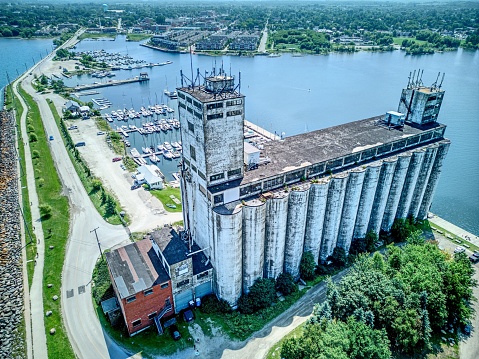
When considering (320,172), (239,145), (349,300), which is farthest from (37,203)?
(349,300)

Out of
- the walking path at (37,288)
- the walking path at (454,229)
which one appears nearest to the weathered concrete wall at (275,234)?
the walking path at (37,288)

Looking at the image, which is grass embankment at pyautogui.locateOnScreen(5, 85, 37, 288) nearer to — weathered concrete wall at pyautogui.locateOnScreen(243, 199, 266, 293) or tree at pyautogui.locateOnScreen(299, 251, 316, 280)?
weathered concrete wall at pyautogui.locateOnScreen(243, 199, 266, 293)

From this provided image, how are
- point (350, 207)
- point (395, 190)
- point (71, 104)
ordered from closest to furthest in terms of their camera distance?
point (350, 207)
point (395, 190)
point (71, 104)

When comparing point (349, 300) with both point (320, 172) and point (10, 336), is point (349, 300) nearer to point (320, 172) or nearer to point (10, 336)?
point (320, 172)

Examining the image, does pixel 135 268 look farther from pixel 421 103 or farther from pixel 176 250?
pixel 421 103

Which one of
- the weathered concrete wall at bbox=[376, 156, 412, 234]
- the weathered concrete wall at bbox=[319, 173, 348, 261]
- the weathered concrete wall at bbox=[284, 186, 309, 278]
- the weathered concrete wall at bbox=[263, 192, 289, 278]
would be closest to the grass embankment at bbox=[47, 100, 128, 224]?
the weathered concrete wall at bbox=[263, 192, 289, 278]

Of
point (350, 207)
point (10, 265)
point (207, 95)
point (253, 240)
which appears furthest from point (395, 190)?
point (10, 265)
